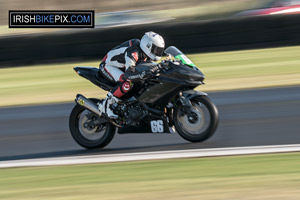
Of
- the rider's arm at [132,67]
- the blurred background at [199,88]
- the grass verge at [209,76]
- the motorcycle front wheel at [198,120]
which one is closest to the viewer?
the blurred background at [199,88]

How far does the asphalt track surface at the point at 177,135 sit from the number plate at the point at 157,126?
24cm

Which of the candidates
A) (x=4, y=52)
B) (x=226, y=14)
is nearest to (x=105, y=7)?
(x=226, y=14)

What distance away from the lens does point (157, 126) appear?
7.86 m

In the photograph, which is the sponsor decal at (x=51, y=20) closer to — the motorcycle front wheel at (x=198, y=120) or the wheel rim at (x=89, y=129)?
the wheel rim at (x=89, y=129)

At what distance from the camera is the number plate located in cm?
783

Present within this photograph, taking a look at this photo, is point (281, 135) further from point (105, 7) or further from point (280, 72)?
point (105, 7)

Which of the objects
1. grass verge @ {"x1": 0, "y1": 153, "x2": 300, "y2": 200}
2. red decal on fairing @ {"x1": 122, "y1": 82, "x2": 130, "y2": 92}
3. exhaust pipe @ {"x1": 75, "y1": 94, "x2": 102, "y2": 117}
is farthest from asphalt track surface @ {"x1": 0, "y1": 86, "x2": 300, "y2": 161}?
grass verge @ {"x1": 0, "y1": 153, "x2": 300, "y2": 200}

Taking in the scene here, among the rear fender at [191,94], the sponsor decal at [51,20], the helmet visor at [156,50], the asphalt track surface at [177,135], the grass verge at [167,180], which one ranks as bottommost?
the grass verge at [167,180]

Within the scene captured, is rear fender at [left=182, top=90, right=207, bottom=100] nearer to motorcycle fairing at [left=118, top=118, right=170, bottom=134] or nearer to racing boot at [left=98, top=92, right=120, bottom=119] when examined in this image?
motorcycle fairing at [left=118, top=118, right=170, bottom=134]

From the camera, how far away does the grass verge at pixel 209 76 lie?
1360 centimetres

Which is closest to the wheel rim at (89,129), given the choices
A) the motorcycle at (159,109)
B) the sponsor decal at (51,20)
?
the motorcycle at (159,109)

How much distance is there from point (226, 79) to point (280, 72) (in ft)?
4.28

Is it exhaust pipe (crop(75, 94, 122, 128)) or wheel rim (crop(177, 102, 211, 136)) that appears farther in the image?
exhaust pipe (crop(75, 94, 122, 128))

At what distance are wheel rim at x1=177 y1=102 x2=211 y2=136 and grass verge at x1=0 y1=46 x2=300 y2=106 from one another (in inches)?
212
